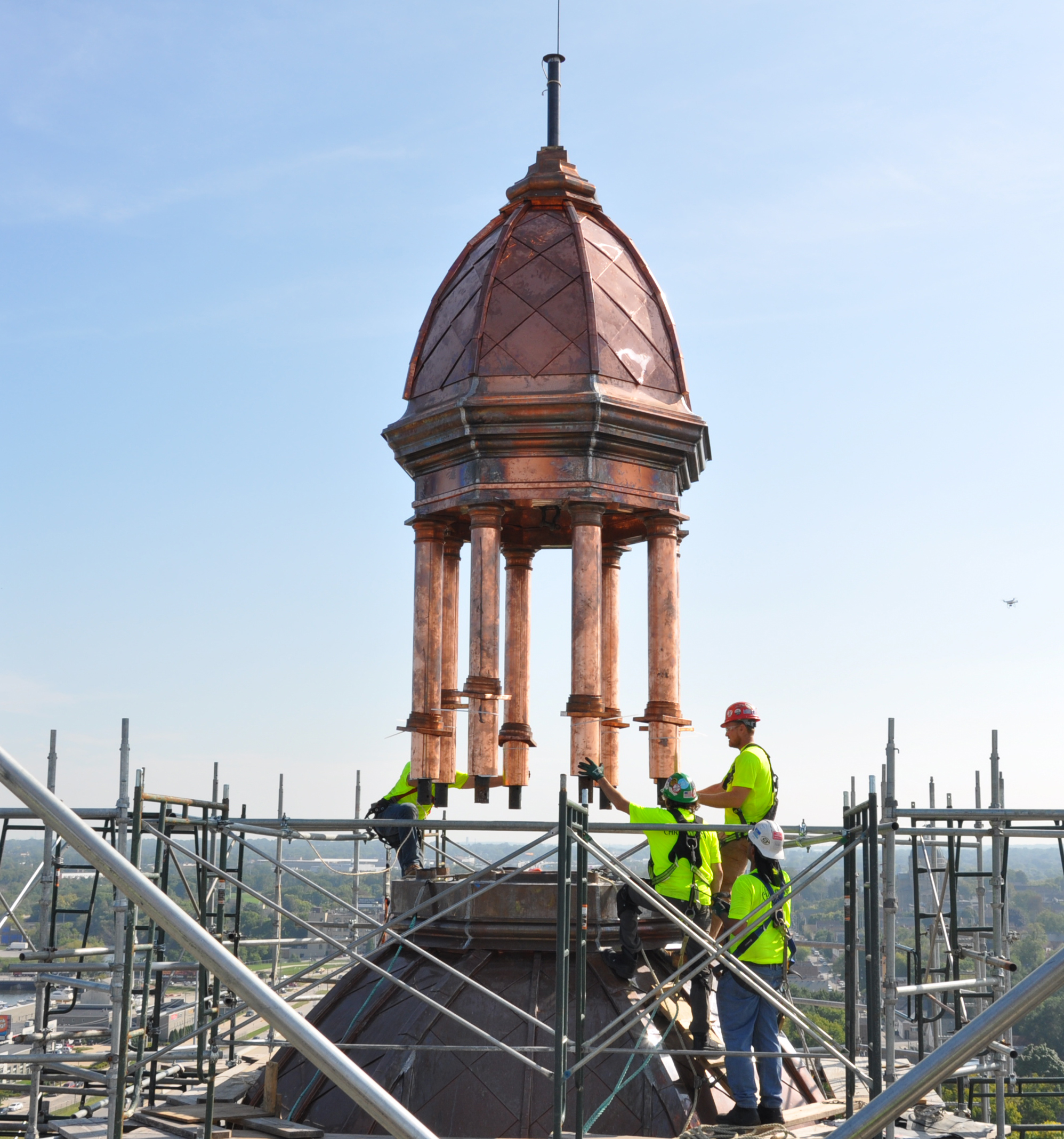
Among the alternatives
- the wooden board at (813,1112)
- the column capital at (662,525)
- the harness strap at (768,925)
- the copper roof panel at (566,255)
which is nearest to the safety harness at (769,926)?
the harness strap at (768,925)

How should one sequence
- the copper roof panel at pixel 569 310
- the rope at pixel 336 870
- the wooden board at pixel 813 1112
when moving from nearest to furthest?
the wooden board at pixel 813 1112 < the copper roof panel at pixel 569 310 < the rope at pixel 336 870

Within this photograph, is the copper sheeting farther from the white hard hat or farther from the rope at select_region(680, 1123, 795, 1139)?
the rope at select_region(680, 1123, 795, 1139)

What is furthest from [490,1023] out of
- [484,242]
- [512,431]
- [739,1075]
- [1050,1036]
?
[1050,1036]

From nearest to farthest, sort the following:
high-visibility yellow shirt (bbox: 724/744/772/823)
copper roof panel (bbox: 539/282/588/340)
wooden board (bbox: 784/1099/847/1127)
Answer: wooden board (bbox: 784/1099/847/1127), high-visibility yellow shirt (bbox: 724/744/772/823), copper roof panel (bbox: 539/282/588/340)

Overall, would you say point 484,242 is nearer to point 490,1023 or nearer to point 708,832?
point 708,832

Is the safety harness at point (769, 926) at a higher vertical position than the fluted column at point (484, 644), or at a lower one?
lower

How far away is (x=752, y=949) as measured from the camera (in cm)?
1211

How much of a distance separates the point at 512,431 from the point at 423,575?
2.13 m

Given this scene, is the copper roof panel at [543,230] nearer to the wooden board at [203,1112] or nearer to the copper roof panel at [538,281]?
the copper roof panel at [538,281]

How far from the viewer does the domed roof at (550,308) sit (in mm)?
15820

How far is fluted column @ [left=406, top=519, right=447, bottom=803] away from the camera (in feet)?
52.7

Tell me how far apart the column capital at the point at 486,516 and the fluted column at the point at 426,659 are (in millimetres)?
873

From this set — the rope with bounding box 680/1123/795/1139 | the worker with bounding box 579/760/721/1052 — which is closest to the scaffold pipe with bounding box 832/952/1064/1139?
the rope with bounding box 680/1123/795/1139

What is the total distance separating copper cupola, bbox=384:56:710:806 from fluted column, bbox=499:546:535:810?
0.03 m
